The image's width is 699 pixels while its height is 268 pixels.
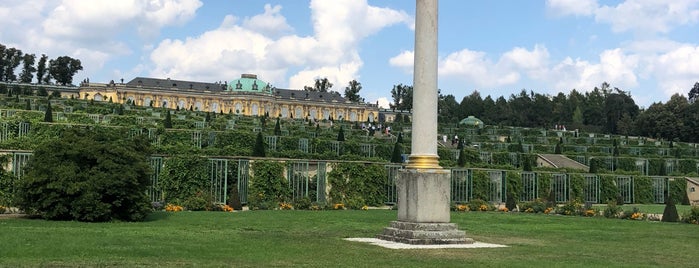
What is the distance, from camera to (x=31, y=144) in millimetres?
31484

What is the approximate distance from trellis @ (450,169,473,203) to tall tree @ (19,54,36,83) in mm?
127110

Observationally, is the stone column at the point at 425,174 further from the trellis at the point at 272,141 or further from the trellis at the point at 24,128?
the trellis at the point at 272,141

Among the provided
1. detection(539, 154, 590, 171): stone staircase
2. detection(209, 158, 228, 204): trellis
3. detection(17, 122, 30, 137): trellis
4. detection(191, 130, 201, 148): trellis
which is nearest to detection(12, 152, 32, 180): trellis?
detection(209, 158, 228, 204): trellis

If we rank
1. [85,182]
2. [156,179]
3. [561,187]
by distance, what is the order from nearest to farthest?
[85,182], [156,179], [561,187]

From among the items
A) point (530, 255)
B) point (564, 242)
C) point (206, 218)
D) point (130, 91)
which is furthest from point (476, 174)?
point (130, 91)

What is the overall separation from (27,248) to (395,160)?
34531 millimetres

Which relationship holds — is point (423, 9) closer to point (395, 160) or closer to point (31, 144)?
point (31, 144)

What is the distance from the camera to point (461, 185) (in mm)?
40531

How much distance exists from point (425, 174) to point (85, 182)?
31.5 feet

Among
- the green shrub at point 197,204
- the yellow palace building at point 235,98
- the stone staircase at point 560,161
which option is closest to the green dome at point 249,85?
the yellow palace building at point 235,98

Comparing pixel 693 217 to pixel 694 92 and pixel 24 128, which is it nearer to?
pixel 24 128

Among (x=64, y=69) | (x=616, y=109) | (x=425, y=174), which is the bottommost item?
(x=425, y=174)

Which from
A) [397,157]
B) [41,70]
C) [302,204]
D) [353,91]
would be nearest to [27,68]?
[41,70]

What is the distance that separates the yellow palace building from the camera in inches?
6304
